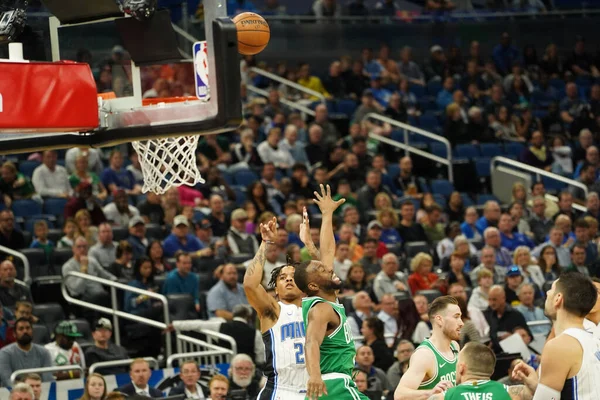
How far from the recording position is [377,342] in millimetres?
11812

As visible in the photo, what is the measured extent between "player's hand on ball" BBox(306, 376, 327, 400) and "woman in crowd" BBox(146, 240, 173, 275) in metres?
5.85

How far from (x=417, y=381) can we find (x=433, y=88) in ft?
46.8

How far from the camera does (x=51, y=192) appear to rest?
565 inches

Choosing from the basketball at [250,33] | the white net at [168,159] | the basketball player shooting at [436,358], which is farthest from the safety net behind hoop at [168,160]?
the basketball player shooting at [436,358]

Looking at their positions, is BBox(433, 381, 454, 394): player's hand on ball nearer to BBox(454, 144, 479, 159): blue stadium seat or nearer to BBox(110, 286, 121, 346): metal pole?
BBox(110, 286, 121, 346): metal pole

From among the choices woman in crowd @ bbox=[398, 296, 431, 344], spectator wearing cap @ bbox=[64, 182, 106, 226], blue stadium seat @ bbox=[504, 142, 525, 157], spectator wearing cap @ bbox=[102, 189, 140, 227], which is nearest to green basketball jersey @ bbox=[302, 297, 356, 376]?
woman in crowd @ bbox=[398, 296, 431, 344]

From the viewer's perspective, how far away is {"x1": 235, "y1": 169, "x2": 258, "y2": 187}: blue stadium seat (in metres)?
16.1

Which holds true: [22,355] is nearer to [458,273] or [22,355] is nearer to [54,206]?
[54,206]

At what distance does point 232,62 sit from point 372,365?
5.94m

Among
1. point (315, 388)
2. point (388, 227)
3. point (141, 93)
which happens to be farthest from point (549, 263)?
point (141, 93)

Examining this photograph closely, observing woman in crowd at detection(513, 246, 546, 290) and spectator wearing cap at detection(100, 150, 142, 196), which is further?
spectator wearing cap at detection(100, 150, 142, 196)

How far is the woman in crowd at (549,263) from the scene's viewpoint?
1459 cm

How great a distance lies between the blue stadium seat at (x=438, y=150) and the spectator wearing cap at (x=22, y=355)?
9086 millimetres

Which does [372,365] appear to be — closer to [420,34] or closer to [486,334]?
[486,334]
